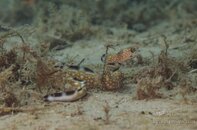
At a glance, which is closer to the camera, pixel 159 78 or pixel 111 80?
pixel 159 78

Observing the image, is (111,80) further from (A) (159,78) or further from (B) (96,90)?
(A) (159,78)

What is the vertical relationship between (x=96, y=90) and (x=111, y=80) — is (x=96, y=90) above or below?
below

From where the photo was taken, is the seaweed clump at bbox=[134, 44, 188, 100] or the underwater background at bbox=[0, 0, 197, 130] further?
the seaweed clump at bbox=[134, 44, 188, 100]

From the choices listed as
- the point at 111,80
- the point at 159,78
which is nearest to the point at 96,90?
the point at 111,80

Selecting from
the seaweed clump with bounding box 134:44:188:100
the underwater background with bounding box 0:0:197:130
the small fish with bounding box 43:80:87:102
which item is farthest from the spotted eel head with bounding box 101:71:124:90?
→ the small fish with bounding box 43:80:87:102

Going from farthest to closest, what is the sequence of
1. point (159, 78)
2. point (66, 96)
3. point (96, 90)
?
point (96, 90) < point (159, 78) < point (66, 96)

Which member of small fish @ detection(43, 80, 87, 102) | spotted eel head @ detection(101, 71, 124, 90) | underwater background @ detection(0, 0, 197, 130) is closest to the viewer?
underwater background @ detection(0, 0, 197, 130)

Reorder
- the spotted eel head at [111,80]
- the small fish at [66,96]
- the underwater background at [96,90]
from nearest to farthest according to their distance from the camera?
the underwater background at [96,90], the small fish at [66,96], the spotted eel head at [111,80]

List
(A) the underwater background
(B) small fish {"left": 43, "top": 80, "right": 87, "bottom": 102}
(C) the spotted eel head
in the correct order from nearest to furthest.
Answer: (A) the underwater background < (B) small fish {"left": 43, "top": 80, "right": 87, "bottom": 102} < (C) the spotted eel head

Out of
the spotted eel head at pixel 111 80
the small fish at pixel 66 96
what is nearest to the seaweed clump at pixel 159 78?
the spotted eel head at pixel 111 80

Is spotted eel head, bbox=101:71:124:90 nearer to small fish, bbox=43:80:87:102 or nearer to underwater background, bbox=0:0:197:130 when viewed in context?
underwater background, bbox=0:0:197:130

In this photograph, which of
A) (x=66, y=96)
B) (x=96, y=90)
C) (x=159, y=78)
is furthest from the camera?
(x=96, y=90)

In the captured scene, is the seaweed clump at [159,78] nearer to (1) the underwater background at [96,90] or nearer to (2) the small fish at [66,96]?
(1) the underwater background at [96,90]
